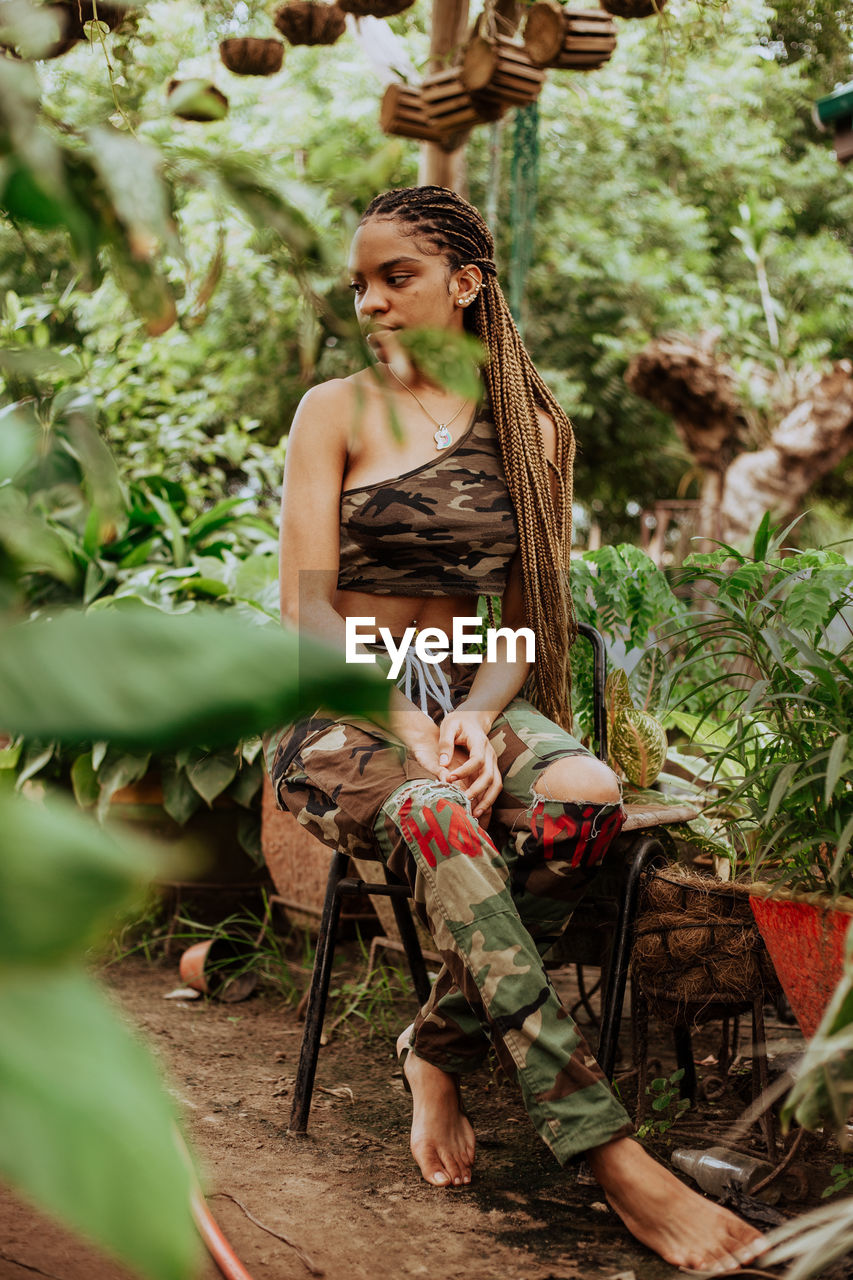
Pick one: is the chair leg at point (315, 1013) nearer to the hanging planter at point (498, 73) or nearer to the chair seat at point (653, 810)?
the chair seat at point (653, 810)

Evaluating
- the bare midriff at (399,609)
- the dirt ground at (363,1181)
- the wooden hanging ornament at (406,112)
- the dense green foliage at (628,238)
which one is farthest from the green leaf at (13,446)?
the dense green foliage at (628,238)

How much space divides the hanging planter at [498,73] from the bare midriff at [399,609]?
1844mm

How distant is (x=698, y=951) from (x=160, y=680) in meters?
1.55

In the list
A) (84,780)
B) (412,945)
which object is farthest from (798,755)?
(84,780)

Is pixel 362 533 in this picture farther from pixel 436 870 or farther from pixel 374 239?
pixel 436 870

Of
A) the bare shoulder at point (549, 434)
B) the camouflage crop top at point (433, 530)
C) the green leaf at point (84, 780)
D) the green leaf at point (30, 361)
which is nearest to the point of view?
the green leaf at point (30, 361)

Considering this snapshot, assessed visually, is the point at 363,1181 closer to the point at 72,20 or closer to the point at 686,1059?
the point at 686,1059

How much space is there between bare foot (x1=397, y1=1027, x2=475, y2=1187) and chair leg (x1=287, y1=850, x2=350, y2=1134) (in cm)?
17

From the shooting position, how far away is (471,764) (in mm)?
1656

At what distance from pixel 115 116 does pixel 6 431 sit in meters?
0.67

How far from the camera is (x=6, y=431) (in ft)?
1.10

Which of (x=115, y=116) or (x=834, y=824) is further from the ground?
(x=115, y=116)

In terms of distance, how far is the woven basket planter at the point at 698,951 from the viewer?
5.42 ft

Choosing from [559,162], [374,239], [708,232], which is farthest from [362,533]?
[708,232]
